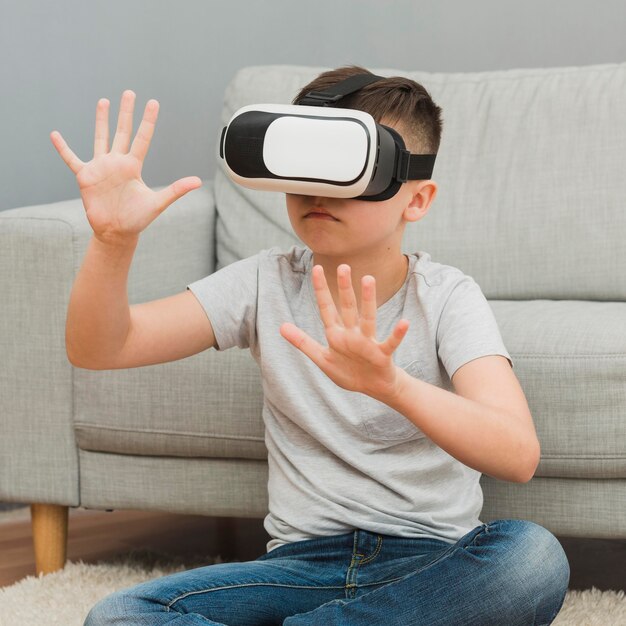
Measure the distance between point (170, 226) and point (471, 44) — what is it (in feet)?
2.88

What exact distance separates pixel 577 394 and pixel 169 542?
0.88 metres

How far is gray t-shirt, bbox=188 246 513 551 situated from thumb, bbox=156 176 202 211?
22 cm

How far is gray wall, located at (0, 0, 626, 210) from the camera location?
2.22 m

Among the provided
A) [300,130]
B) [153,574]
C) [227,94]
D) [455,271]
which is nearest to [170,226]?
[227,94]

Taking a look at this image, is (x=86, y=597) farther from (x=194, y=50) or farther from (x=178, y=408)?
(x=194, y=50)

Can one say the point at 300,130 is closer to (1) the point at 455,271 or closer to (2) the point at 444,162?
(1) the point at 455,271

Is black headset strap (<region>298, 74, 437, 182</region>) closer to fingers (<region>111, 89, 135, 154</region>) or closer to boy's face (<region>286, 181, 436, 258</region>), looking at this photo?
boy's face (<region>286, 181, 436, 258</region>)

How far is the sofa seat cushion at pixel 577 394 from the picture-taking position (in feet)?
4.35

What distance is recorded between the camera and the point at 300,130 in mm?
987

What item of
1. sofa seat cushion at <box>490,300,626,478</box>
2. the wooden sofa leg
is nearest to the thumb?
sofa seat cushion at <box>490,300,626,478</box>

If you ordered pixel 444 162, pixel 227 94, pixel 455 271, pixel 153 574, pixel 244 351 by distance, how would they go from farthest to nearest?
pixel 227 94
pixel 444 162
pixel 153 574
pixel 244 351
pixel 455 271

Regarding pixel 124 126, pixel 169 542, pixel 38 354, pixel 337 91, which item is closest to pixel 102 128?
pixel 124 126

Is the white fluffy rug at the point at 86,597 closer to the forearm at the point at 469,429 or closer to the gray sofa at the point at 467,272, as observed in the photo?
the gray sofa at the point at 467,272

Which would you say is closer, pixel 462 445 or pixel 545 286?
pixel 462 445
